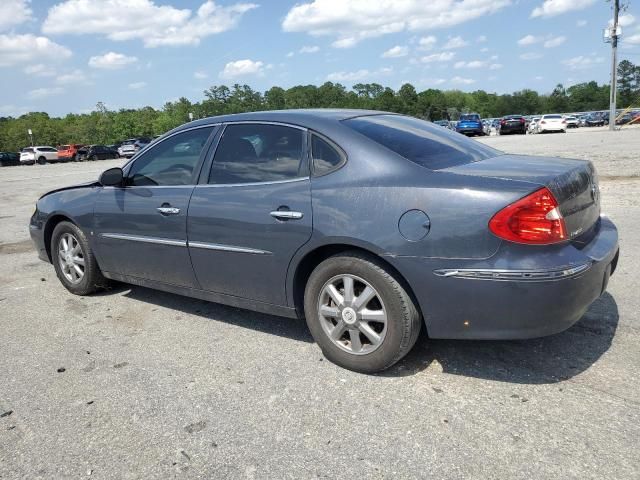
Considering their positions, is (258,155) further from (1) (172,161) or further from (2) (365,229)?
(2) (365,229)

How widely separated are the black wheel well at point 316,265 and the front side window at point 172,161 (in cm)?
118

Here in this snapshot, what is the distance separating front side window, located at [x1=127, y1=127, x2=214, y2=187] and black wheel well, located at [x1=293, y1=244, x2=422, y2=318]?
1175mm

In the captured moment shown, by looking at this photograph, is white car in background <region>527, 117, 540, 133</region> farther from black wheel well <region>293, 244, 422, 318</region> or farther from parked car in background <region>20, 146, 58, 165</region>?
black wheel well <region>293, 244, 422, 318</region>

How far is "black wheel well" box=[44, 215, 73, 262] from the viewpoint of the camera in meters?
5.08

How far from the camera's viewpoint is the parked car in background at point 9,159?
4634 centimetres

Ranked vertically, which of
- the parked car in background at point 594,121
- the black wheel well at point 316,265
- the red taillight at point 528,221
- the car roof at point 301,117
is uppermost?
the car roof at point 301,117

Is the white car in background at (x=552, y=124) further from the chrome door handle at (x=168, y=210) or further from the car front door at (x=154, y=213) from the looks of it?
the chrome door handle at (x=168, y=210)

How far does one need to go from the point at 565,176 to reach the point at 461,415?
143cm

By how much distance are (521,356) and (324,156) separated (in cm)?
175

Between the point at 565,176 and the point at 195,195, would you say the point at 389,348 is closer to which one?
the point at 565,176

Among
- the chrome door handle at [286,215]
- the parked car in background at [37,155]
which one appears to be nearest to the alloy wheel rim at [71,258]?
the chrome door handle at [286,215]

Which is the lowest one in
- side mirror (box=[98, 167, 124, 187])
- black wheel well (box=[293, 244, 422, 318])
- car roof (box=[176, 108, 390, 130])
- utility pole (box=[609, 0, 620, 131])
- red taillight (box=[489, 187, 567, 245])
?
black wheel well (box=[293, 244, 422, 318])

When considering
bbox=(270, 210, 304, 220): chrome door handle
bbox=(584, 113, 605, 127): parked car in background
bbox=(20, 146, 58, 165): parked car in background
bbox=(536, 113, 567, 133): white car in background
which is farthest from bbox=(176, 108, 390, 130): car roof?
bbox=(584, 113, 605, 127): parked car in background

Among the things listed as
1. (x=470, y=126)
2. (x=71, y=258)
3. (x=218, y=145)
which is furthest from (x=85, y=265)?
(x=470, y=126)
